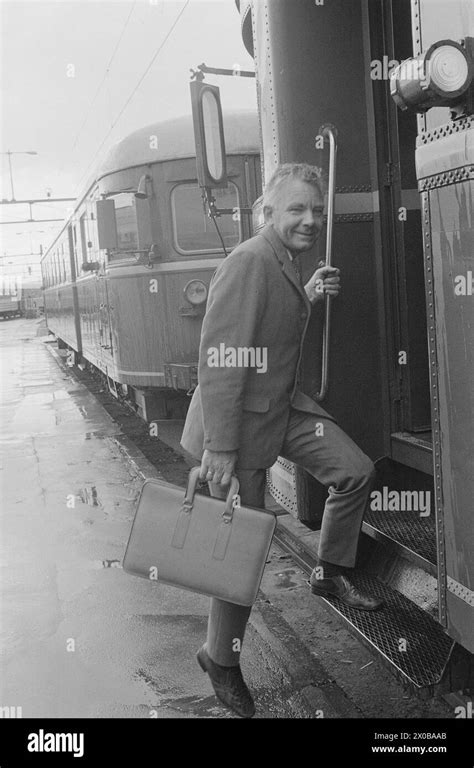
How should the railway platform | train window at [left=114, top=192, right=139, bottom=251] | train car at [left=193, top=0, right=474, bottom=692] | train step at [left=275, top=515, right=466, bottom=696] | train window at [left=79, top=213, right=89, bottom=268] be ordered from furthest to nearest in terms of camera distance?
train window at [left=79, top=213, right=89, bottom=268], train window at [left=114, top=192, right=139, bottom=251], train car at [left=193, top=0, right=474, bottom=692], the railway platform, train step at [left=275, top=515, right=466, bottom=696]

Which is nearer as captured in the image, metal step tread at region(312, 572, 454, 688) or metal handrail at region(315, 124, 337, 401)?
metal step tread at region(312, 572, 454, 688)

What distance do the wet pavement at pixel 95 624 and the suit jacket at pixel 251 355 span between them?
1.14 meters

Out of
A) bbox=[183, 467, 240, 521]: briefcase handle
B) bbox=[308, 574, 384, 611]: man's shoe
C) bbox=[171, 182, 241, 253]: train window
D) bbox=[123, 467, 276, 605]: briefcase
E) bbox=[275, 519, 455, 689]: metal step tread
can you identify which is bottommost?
bbox=[275, 519, 455, 689]: metal step tread

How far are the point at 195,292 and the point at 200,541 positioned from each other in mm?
5198

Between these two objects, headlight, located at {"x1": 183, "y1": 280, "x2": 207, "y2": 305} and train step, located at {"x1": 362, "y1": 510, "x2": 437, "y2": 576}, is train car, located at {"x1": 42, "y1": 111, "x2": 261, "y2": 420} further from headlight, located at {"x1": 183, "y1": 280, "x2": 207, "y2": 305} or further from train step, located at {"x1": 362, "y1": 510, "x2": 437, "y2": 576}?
train step, located at {"x1": 362, "y1": 510, "x2": 437, "y2": 576}

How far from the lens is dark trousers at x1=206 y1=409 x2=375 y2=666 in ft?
10.1

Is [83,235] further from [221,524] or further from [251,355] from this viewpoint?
[221,524]

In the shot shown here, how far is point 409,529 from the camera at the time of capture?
3492 millimetres

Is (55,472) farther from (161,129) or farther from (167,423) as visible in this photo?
(161,129)

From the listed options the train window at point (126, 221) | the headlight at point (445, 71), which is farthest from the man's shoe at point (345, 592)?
the train window at point (126, 221)

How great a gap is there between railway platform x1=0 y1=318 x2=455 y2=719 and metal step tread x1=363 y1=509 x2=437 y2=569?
52cm

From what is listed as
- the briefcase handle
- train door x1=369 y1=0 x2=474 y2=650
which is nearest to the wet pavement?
the briefcase handle

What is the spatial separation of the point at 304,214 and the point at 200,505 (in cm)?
113
